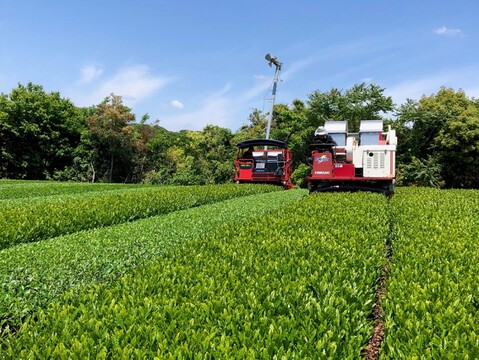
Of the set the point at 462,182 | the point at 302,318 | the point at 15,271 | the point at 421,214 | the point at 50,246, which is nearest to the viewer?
the point at 302,318

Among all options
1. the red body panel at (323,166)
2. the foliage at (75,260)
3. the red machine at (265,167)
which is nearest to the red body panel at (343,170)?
the red body panel at (323,166)

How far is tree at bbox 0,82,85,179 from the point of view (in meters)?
30.7

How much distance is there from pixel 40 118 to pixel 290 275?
33.6 metres

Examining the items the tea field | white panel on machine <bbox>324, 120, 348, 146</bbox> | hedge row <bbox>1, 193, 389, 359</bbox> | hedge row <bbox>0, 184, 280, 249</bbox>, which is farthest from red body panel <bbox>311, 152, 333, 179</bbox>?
hedge row <bbox>1, 193, 389, 359</bbox>

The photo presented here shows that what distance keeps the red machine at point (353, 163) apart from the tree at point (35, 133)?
26455 millimetres

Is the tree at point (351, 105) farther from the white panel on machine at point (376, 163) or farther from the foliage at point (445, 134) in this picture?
the white panel on machine at point (376, 163)

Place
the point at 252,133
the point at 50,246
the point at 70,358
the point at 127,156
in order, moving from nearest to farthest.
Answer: the point at 70,358 < the point at 50,246 < the point at 127,156 < the point at 252,133

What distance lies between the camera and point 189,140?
3488 centimetres

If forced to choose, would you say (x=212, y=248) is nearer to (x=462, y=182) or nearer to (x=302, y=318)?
(x=302, y=318)

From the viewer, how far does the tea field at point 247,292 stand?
7.72 ft

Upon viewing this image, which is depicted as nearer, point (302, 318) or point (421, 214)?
point (302, 318)

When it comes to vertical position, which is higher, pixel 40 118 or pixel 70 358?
pixel 40 118

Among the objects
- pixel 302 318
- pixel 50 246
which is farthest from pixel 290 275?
pixel 50 246

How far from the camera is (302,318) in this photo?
2715mm
